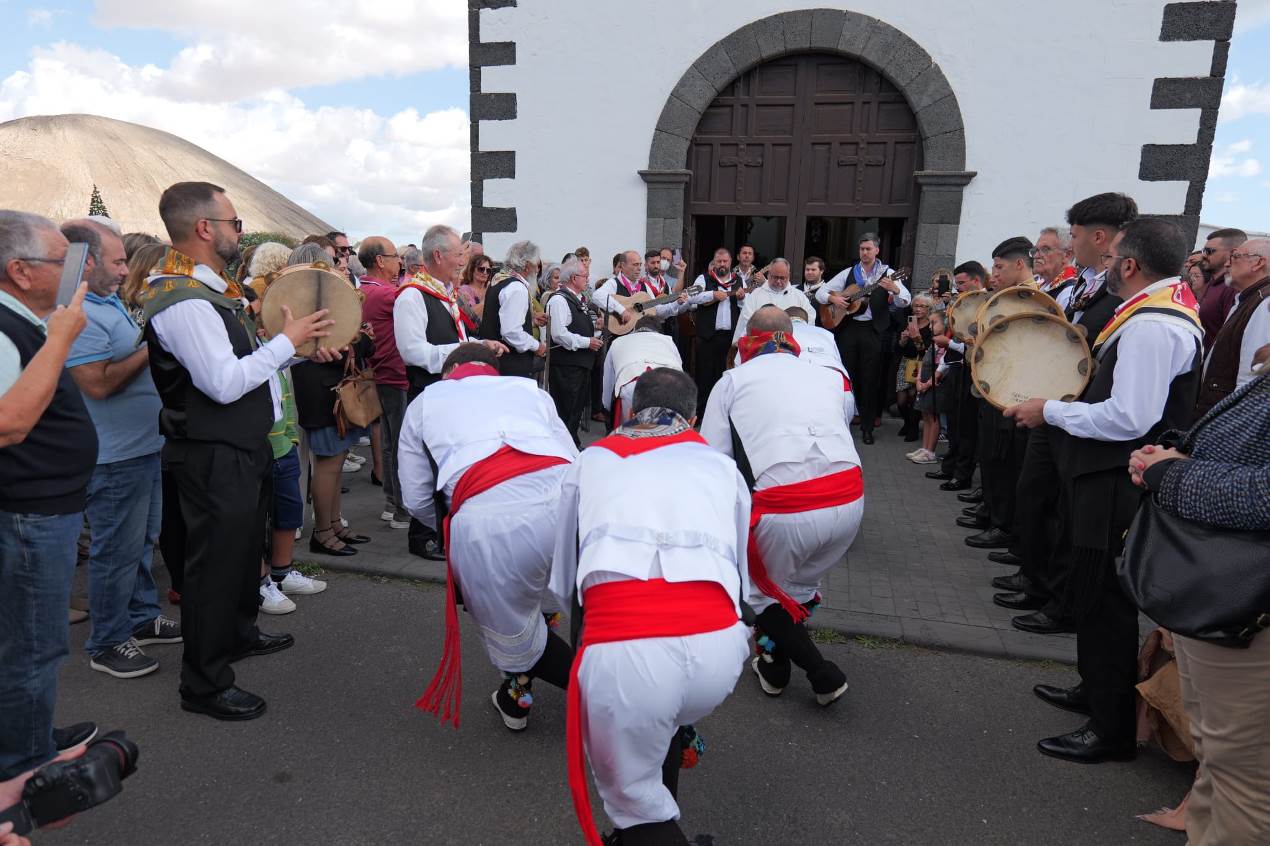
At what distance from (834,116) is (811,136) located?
0.32m

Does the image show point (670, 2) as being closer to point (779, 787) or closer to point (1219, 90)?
point (1219, 90)

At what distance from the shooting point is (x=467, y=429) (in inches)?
111

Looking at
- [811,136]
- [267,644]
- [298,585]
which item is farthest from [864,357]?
[267,644]

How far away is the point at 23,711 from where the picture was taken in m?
2.31

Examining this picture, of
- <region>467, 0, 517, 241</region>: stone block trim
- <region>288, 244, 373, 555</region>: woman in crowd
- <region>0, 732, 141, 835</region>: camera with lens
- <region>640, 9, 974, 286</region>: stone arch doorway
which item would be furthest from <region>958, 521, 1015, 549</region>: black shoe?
<region>467, 0, 517, 241</region>: stone block trim

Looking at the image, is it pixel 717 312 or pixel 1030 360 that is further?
pixel 717 312

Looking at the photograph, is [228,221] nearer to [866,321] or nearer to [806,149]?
[866,321]

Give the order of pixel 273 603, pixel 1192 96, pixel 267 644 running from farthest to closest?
pixel 1192 96, pixel 273 603, pixel 267 644

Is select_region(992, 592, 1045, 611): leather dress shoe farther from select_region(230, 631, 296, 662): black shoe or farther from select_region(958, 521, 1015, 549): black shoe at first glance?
Result: select_region(230, 631, 296, 662): black shoe

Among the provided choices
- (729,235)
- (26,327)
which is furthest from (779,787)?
(729,235)

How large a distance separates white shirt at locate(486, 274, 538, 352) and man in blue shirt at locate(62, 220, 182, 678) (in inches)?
108

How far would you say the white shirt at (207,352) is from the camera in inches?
108

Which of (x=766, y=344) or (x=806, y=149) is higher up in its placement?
(x=806, y=149)

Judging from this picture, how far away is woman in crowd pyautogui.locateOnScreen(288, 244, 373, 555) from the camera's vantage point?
14.8 feet
